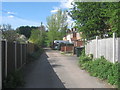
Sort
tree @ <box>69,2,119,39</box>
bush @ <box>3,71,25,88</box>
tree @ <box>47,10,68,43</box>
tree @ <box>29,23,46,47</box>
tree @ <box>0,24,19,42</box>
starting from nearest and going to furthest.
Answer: bush @ <box>3,71,25,88</box> < tree @ <box>69,2,119,39</box> < tree @ <box>0,24,19,42</box> < tree @ <box>29,23,46,47</box> < tree @ <box>47,10,68,43</box>

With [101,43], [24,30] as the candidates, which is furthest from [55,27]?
[101,43]

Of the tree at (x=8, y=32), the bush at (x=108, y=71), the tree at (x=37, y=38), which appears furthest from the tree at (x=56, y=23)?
the bush at (x=108, y=71)

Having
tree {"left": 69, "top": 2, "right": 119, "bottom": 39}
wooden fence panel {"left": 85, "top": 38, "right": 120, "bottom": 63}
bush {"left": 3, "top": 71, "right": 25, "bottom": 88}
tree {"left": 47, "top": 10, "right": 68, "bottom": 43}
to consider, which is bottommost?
bush {"left": 3, "top": 71, "right": 25, "bottom": 88}

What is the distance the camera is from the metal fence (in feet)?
39.4

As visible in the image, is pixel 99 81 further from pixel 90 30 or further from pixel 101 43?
pixel 90 30

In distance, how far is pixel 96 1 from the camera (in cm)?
1742

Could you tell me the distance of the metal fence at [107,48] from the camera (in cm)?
1200

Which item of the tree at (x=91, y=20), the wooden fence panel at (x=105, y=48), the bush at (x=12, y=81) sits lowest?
the bush at (x=12, y=81)

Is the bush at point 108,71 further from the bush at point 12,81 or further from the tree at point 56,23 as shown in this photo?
the tree at point 56,23

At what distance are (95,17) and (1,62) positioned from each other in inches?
407

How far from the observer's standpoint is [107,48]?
44.8 feet

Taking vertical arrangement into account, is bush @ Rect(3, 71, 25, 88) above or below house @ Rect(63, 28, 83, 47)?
below

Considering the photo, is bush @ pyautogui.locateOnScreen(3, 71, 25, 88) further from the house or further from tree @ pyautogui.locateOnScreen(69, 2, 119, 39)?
→ the house

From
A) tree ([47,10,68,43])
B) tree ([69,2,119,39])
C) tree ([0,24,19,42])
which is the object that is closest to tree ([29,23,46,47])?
tree ([47,10,68,43])
